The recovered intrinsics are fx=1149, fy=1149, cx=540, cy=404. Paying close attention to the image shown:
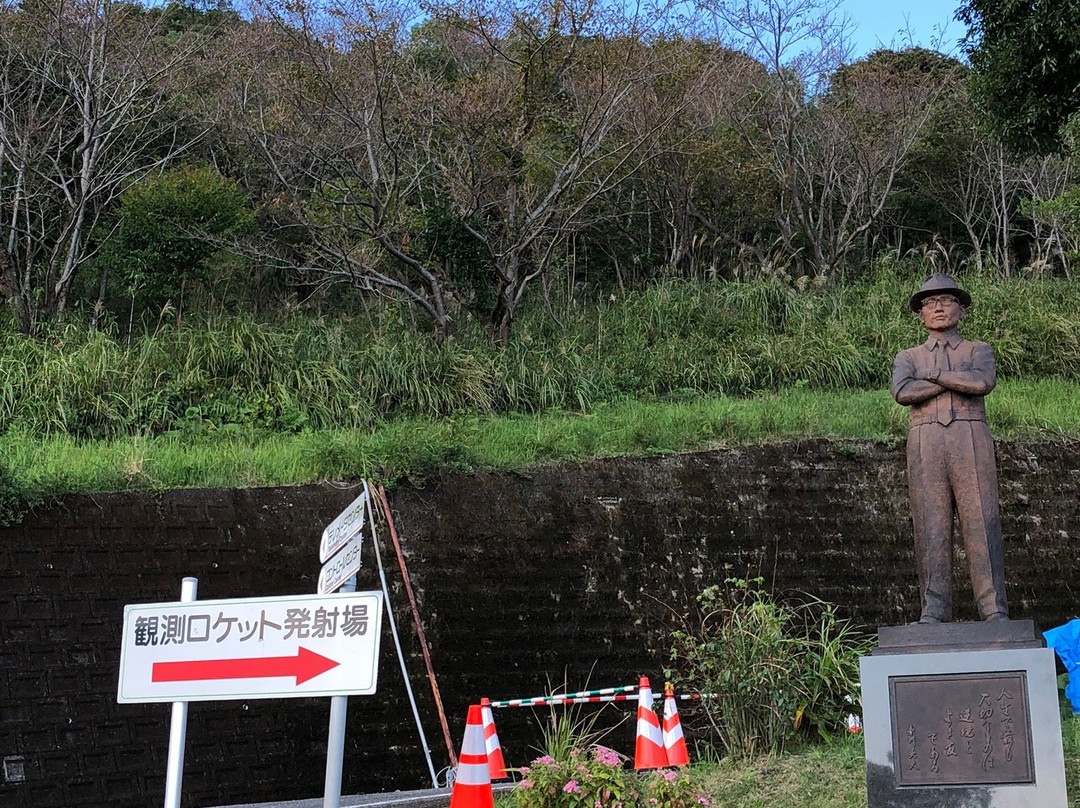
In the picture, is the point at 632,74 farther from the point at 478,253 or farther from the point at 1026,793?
the point at 1026,793

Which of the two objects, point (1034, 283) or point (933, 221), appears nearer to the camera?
point (1034, 283)

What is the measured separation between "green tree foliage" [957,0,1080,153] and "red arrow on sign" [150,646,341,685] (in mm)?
10468

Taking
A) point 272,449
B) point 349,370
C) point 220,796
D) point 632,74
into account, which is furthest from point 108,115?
point 220,796

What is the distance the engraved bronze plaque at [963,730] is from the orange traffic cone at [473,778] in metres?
2.07

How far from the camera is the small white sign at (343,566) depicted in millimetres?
4172

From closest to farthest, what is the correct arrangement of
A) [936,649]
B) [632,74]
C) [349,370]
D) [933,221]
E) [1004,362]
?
[936,649]
[349,370]
[632,74]
[1004,362]
[933,221]

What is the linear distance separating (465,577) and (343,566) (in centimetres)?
518

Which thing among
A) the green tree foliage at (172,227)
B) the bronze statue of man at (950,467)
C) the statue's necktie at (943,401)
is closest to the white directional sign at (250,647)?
the bronze statue of man at (950,467)

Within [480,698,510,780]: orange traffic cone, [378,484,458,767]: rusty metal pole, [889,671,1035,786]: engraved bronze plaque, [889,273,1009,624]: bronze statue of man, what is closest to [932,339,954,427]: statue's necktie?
[889,273,1009,624]: bronze statue of man

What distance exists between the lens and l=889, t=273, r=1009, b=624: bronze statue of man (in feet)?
20.1

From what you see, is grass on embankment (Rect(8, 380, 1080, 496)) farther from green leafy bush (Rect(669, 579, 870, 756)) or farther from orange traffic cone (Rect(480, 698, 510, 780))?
green leafy bush (Rect(669, 579, 870, 756))

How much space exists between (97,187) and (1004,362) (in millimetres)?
12153

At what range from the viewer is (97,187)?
14195 mm

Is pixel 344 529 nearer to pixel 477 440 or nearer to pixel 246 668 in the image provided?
pixel 246 668
